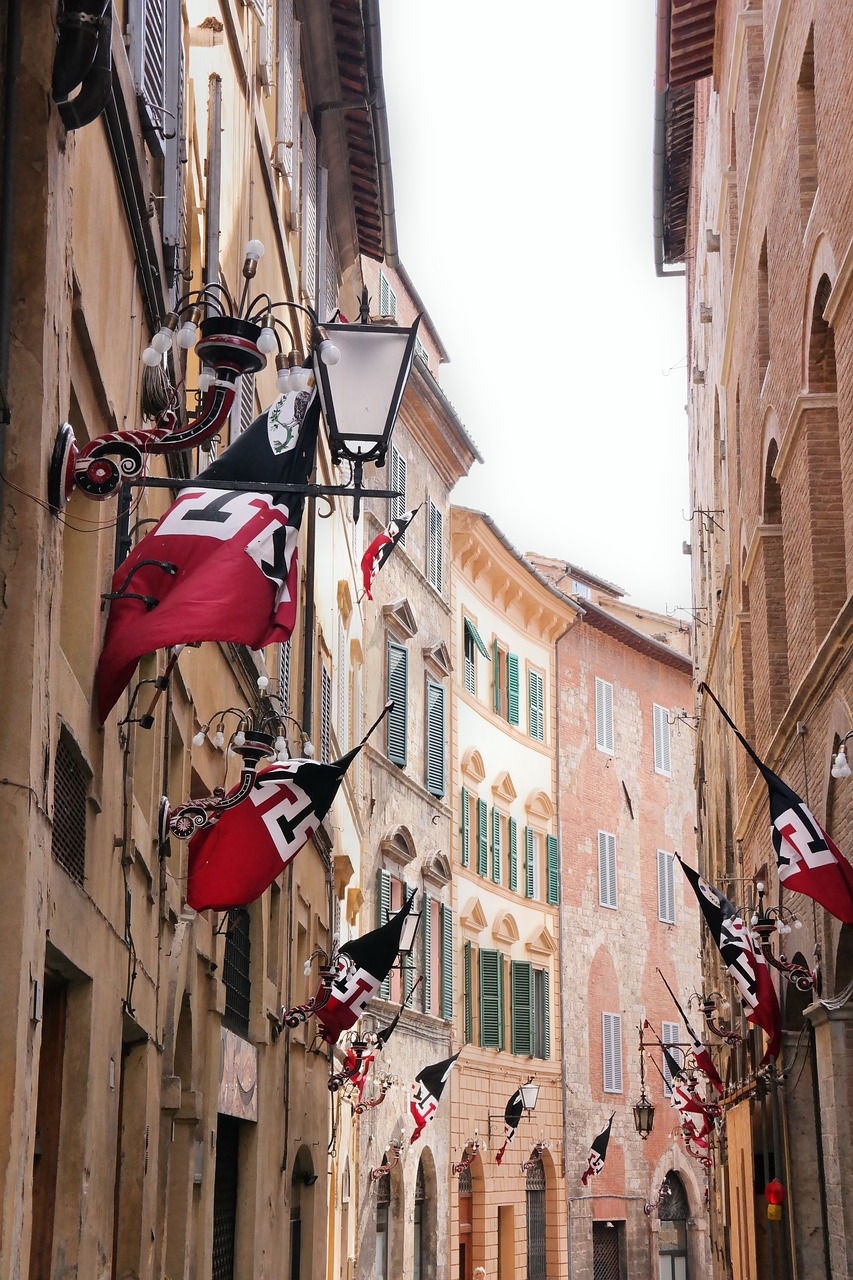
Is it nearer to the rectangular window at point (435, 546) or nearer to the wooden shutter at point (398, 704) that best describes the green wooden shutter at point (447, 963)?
the wooden shutter at point (398, 704)

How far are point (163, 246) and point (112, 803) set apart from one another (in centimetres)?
373

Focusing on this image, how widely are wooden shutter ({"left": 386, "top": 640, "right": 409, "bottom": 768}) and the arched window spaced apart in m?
12.6

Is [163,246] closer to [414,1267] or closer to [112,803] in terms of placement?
[112,803]

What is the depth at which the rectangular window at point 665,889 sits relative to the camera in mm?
48969

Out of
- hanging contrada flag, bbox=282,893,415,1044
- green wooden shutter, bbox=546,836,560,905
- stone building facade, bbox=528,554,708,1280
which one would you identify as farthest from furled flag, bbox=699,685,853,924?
stone building facade, bbox=528,554,708,1280

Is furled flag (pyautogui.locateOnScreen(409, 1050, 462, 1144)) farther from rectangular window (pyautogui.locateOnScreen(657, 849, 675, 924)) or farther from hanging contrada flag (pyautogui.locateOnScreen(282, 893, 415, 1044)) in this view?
rectangular window (pyautogui.locateOnScreen(657, 849, 675, 924))

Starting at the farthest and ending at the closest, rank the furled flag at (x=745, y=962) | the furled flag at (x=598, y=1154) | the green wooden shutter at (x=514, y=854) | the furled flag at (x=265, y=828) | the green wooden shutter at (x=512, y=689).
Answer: the green wooden shutter at (x=512, y=689)
the green wooden shutter at (x=514, y=854)
the furled flag at (x=598, y=1154)
the furled flag at (x=745, y=962)
the furled flag at (x=265, y=828)

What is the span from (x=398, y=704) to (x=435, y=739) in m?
3.27

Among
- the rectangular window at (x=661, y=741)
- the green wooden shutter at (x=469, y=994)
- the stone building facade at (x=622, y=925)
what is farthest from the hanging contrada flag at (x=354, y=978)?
the rectangular window at (x=661, y=741)

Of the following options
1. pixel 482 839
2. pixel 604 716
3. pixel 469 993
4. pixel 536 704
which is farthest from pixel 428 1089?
pixel 604 716

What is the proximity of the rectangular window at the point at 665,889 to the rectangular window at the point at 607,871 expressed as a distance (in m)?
2.88

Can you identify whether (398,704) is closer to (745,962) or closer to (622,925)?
(622,925)

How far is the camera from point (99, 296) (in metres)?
8.55

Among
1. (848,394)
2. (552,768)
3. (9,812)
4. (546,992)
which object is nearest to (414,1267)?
(546,992)
